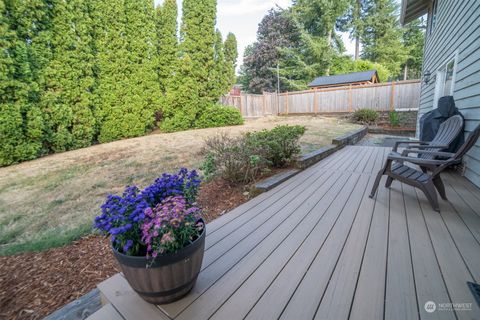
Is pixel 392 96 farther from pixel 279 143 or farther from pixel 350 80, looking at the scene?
pixel 279 143

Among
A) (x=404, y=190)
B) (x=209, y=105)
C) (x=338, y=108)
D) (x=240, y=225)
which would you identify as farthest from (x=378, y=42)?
(x=240, y=225)

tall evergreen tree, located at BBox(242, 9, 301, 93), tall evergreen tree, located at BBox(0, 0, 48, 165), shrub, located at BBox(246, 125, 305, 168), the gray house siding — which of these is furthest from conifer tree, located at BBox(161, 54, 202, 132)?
tall evergreen tree, located at BBox(242, 9, 301, 93)

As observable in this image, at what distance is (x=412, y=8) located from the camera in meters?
7.12

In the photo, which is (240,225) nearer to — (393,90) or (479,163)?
(479,163)

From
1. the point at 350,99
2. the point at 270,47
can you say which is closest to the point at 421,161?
the point at 350,99

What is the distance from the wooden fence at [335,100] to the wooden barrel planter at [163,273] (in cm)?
1240

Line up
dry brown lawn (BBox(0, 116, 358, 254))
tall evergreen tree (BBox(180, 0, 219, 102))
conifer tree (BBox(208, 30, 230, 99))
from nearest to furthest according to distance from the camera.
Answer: dry brown lawn (BBox(0, 116, 358, 254))
tall evergreen tree (BBox(180, 0, 219, 102))
conifer tree (BBox(208, 30, 230, 99))

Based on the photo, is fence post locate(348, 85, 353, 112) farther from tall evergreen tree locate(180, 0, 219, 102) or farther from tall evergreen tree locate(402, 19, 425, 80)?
tall evergreen tree locate(402, 19, 425, 80)

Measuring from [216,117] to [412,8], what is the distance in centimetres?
749

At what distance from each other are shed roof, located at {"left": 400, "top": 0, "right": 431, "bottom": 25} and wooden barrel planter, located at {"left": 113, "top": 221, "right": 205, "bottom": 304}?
8.50m

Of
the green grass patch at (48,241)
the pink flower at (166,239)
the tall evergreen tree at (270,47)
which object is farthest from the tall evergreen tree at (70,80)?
the tall evergreen tree at (270,47)

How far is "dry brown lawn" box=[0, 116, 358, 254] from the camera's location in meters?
2.62

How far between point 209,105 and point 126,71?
343 cm

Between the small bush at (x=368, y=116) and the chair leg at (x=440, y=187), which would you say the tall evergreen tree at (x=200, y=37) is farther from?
the chair leg at (x=440, y=187)
